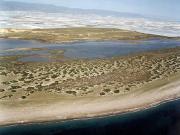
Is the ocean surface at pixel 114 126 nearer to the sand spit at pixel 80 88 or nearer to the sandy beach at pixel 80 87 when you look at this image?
the sandy beach at pixel 80 87

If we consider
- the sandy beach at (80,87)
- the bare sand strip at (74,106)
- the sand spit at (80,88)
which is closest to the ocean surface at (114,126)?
the bare sand strip at (74,106)

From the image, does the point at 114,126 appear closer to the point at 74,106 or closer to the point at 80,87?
the point at 74,106

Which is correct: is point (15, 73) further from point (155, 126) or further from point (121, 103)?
point (155, 126)

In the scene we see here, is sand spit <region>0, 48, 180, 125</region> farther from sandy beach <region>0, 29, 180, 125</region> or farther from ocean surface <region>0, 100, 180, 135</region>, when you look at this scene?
ocean surface <region>0, 100, 180, 135</region>

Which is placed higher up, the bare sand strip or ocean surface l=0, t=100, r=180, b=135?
the bare sand strip

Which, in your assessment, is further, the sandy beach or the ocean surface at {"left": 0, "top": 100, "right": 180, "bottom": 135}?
the sandy beach

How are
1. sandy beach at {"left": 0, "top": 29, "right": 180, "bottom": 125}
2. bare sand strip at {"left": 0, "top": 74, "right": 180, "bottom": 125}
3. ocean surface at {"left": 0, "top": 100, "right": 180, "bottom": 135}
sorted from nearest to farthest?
ocean surface at {"left": 0, "top": 100, "right": 180, "bottom": 135} → bare sand strip at {"left": 0, "top": 74, "right": 180, "bottom": 125} → sandy beach at {"left": 0, "top": 29, "right": 180, "bottom": 125}

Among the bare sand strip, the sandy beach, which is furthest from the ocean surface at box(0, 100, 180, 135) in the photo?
the sandy beach
